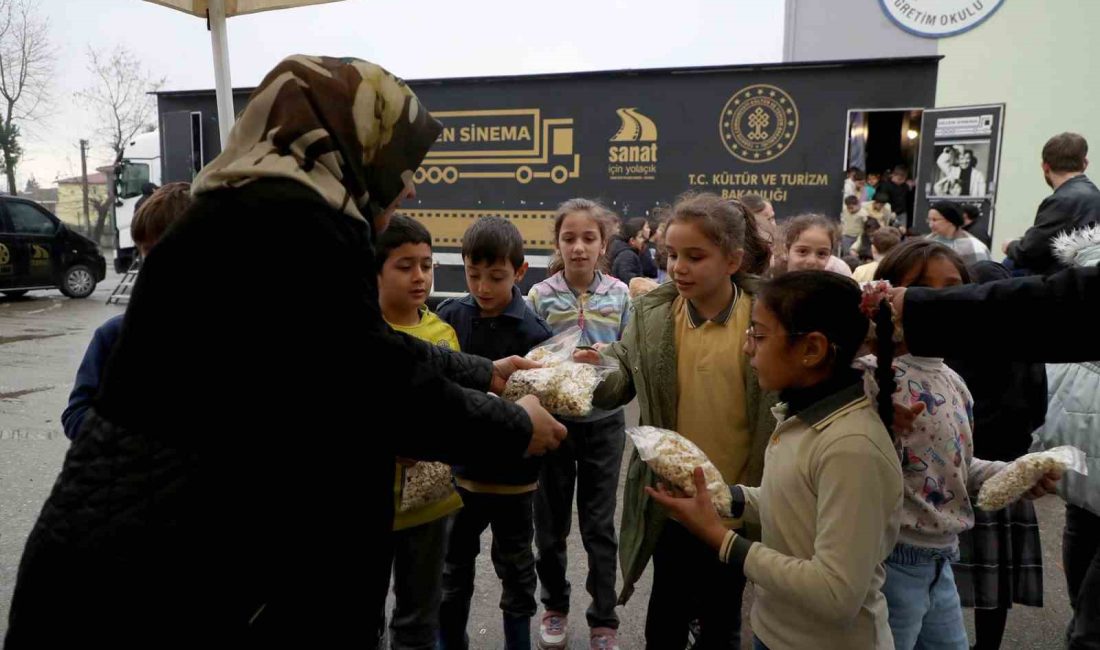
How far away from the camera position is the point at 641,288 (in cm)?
385

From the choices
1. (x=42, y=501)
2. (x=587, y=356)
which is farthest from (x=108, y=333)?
(x=42, y=501)

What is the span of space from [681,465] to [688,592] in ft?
2.38

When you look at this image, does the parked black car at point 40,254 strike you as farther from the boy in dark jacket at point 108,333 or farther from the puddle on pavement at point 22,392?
the boy in dark jacket at point 108,333

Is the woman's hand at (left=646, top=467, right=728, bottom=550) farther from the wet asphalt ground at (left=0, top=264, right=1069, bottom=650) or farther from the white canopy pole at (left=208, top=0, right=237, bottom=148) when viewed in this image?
the white canopy pole at (left=208, top=0, right=237, bottom=148)

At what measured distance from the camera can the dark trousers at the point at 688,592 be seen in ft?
7.64

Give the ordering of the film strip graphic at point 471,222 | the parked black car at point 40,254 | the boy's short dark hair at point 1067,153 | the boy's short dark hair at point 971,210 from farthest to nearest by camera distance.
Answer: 1. the parked black car at point 40,254
2. the film strip graphic at point 471,222
3. the boy's short dark hair at point 971,210
4. the boy's short dark hair at point 1067,153

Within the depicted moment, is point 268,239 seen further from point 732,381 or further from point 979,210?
point 979,210

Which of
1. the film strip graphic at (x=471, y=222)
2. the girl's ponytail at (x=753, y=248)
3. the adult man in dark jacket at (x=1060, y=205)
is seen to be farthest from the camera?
the film strip graphic at (x=471, y=222)

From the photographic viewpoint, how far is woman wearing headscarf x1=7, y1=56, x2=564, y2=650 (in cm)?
125

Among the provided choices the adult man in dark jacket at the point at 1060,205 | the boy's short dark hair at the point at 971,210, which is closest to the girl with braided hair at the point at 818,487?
the adult man in dark jacket at the point at 1060,205

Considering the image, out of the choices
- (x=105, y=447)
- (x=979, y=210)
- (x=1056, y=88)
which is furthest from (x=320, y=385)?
(x=1056, y=88)

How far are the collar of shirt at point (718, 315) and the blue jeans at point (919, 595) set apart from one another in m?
0.85

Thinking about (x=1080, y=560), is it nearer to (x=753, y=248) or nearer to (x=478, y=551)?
(x=753, y=248)

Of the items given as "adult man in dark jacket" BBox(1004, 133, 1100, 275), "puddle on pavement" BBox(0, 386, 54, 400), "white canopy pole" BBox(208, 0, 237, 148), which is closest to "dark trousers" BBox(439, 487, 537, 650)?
"white canopy pole" BBox(208, 0, 237, 148)
